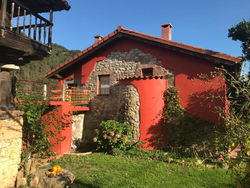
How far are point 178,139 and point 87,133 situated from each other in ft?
16.8

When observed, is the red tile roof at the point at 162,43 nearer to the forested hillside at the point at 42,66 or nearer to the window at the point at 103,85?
the window at the point at 103,85

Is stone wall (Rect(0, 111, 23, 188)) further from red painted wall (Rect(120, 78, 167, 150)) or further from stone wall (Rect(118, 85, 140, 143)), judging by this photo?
red painted wall (Rect(120, 78, 167, 150))

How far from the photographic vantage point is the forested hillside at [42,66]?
38094 mm

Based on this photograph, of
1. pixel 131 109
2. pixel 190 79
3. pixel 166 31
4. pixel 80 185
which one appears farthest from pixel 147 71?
pixel 80 185

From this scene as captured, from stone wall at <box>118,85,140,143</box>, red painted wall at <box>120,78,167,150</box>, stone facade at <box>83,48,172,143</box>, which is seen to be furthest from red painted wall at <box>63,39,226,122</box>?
stone wall at <box>118,85,140,143</box>

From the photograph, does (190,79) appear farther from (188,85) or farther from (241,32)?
(241,32)

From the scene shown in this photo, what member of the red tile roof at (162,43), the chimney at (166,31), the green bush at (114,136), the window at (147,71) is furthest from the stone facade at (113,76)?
the chimney at (166,31)

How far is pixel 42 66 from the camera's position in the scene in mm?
44188

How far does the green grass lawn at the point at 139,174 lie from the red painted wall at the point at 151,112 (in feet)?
4.58

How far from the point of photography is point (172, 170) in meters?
5.80

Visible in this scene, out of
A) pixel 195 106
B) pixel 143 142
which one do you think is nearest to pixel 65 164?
pixel 143 142

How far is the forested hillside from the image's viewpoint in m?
38.1

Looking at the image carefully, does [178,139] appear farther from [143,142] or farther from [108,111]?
[108,111]

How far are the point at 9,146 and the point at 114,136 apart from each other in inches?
178
